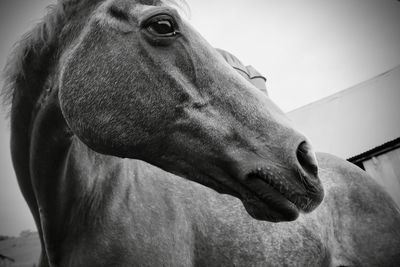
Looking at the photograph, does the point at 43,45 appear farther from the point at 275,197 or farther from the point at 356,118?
the point at 356,118

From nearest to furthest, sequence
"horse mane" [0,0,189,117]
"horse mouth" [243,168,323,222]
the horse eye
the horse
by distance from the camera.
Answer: "horse mouth" [243,168,323,222]
the horse
the horse eye
"horse mane" [0,0,189,117]

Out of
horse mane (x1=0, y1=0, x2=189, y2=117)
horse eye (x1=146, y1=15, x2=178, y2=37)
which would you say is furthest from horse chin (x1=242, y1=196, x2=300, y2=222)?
horse mane (x1=0, y1=0, x2=189, y2=117)

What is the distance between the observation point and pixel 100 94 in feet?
4.91

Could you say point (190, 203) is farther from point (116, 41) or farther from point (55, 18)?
point (55, 18)

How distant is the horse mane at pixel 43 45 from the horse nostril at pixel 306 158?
1.33 m

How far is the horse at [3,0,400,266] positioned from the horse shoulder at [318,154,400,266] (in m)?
0.70

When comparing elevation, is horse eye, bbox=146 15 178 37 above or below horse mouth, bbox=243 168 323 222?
above

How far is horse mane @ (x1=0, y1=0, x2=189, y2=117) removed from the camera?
175cm

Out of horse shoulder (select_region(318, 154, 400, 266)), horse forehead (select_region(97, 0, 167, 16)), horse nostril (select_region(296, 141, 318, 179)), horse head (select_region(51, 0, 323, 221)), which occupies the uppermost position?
horse forehead (select_region(97, 0, 167, 16))

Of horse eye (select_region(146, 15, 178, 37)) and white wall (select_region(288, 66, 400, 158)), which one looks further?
white wall (select_region(288, 66, 400, 158))

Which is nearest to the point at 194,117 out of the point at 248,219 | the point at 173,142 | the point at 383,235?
the point at 173,142

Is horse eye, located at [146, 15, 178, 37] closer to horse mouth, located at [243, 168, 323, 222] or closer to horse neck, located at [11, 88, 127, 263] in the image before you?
horse neck, located at [11, 88, 127, 263]

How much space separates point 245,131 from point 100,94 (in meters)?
0.86

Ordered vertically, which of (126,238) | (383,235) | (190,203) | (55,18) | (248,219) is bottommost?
(383,235)
